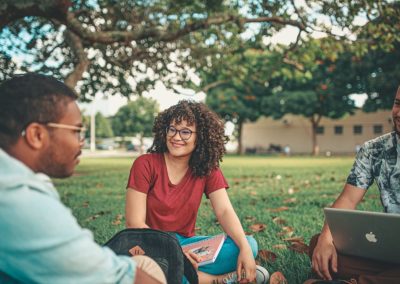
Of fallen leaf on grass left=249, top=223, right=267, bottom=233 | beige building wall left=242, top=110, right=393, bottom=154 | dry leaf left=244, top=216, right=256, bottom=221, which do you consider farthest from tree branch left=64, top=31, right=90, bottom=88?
beige building wall left=242, top=110, right=393, bottom=154

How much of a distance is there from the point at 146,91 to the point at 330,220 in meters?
10.6

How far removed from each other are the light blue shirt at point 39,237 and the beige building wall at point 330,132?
159 ft

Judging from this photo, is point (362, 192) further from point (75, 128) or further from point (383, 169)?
point (75, 128)

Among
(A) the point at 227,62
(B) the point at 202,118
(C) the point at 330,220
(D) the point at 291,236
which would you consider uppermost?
(A) the point at 227,62

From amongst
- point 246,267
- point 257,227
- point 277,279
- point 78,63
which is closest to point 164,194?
point 246,267

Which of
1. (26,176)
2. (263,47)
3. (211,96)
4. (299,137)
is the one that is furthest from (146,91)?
(299,137)

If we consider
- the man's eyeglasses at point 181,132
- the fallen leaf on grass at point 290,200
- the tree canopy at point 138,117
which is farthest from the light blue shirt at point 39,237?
the tree canopy at point 138,117

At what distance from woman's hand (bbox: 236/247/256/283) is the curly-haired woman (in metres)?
0.06

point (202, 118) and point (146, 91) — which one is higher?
point (146, 91)

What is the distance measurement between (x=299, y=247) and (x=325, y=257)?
3.74ft

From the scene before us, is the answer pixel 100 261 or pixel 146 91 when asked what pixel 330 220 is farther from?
pixel 146 91

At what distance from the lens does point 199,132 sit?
348 cm

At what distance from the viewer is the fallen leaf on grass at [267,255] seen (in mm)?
3828

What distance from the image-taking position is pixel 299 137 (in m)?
49.8
